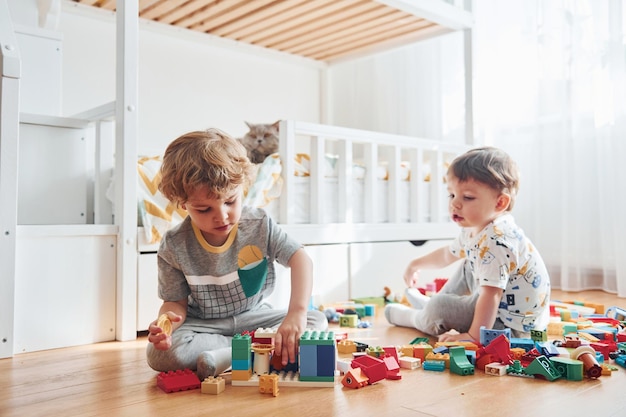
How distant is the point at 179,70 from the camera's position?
2.59 meters

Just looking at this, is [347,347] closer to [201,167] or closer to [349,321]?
[349,321]

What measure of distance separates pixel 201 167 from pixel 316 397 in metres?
0.44

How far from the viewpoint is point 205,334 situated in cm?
112

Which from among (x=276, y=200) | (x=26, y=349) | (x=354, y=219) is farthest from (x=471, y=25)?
(x=26, y=349)

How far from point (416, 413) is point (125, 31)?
45.1 inches

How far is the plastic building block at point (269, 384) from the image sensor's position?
0.92m

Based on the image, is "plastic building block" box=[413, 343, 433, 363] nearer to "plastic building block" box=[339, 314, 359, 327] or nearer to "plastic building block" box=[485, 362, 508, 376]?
"plastic building block" box=[485, 362, 508, 376]

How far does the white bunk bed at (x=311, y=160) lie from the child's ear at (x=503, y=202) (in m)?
0.67

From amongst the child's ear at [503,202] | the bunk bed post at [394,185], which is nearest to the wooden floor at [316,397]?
the child's ear at [503,202]

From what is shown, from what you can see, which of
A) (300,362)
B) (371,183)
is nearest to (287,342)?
(300,362)

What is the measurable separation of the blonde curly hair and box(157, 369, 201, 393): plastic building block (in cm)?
31

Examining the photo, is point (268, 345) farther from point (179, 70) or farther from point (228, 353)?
point (179, 70)

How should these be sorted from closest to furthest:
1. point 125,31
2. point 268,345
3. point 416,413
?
point 416,413
point 268,345
point 125,31

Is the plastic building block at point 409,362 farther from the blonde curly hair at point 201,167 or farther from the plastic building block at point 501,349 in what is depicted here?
the blonde curly hair at point 201,167
